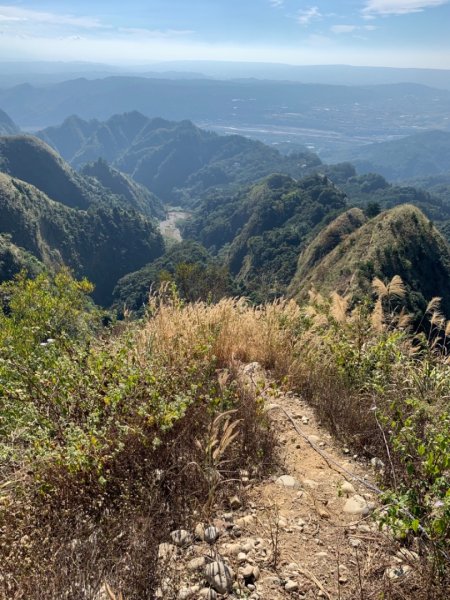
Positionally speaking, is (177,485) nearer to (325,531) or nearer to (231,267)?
(325,531)

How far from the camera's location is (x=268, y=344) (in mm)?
4949

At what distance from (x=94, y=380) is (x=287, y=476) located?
1.59 m

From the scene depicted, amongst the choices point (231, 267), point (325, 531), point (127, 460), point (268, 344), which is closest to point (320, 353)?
point (268, 344)

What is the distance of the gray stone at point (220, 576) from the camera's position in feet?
7.18

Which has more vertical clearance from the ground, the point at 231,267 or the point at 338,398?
the point at 338,398

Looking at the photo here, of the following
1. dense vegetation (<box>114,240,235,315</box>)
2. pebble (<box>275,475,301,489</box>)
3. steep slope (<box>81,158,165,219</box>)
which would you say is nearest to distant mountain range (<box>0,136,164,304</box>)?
dense vegetation (<box>114,240,235,315</box>)

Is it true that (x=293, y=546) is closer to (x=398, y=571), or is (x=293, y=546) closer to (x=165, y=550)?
(x=398, y=571)

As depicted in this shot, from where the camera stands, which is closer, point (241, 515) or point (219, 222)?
point (241, 515)

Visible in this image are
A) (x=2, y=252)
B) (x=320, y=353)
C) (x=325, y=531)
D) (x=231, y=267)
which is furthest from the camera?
→ (x=231, y=267)

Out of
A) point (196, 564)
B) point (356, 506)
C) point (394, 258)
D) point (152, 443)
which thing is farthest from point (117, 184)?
point (196, 564)

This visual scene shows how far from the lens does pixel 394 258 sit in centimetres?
4188

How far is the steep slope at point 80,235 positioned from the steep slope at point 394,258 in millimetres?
62976

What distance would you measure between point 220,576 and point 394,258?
142 feet

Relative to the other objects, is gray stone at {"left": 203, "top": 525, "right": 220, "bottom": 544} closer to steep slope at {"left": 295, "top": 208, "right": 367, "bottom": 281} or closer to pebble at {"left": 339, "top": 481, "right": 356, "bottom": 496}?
pebble at {"left": 339, "top": 481, "right": 356, "bottom": 496}
